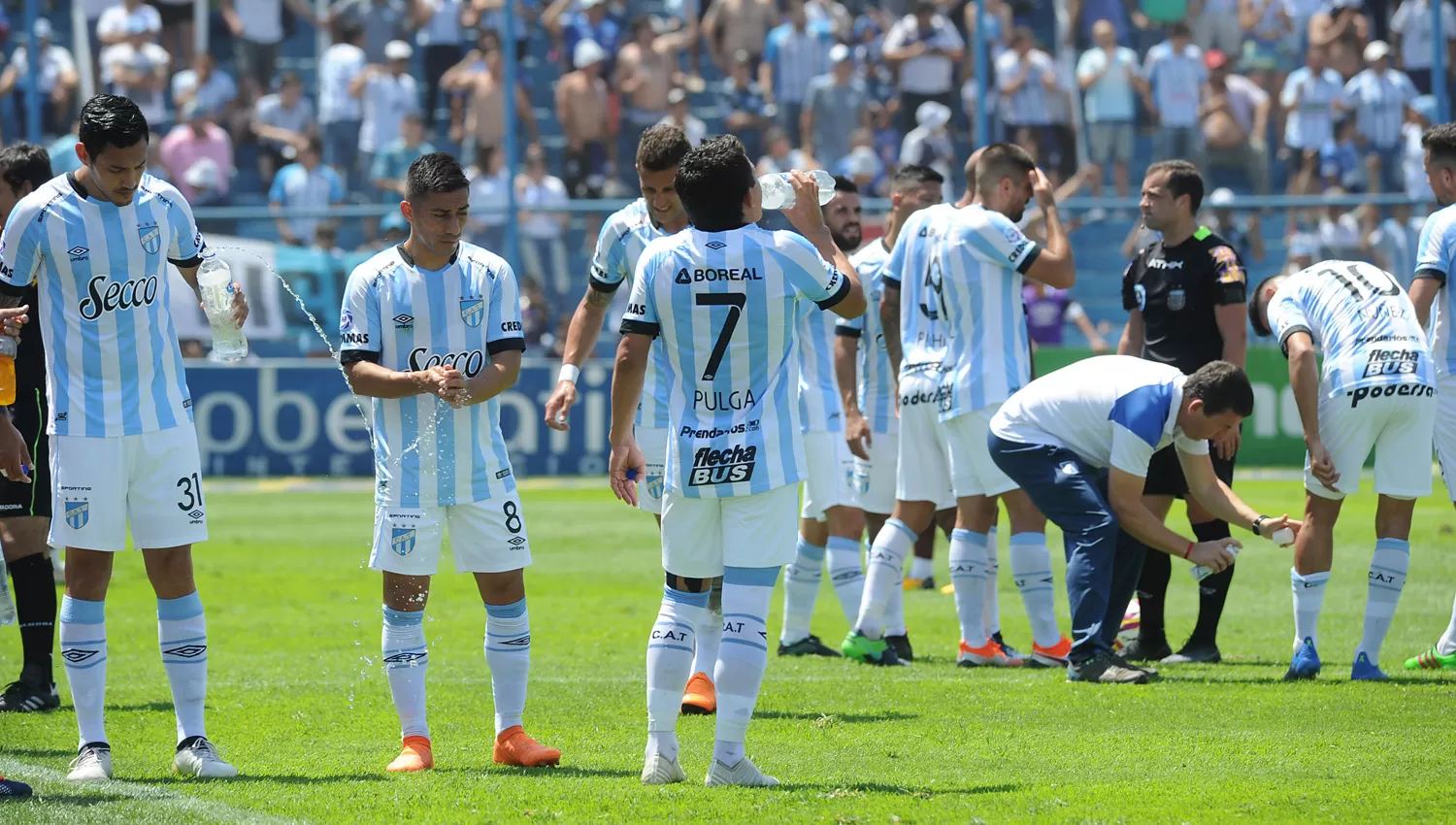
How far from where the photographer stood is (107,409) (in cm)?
593

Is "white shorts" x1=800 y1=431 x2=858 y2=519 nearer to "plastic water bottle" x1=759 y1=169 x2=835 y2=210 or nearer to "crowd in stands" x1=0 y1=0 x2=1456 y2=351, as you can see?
"plastic water bottle" x1=759 y1=169 x2=835 y2=210

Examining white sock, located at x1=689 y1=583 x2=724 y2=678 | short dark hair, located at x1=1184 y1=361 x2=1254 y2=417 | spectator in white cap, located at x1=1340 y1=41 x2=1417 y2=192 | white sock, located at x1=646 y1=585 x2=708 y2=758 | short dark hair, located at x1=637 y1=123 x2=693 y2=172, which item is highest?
spectator in white cap, located at x1=1340 y1=41 x2=1417 y2=192

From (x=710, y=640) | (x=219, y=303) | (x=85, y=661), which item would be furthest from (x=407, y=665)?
(x=710, y=640)

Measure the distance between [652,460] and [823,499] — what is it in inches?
69.1

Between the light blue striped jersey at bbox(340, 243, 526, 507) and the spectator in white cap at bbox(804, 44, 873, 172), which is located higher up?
the spectator in white cap at bbox(804, 44, 873, 172)

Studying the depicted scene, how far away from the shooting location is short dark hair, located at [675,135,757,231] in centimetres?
568

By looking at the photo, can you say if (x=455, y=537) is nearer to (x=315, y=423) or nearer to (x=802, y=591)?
(x=802, y=591)

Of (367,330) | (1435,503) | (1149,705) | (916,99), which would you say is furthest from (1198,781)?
(916,99)

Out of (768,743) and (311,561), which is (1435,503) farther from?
(768,743)

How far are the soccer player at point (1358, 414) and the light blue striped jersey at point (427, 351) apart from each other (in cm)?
366

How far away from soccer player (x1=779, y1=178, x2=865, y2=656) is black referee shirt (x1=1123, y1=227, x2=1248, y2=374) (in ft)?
5.32

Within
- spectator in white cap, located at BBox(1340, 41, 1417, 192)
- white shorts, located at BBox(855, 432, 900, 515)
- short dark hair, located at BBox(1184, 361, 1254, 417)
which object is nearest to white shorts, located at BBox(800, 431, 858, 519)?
white shorts, located at BBox(855, 432, 900, 515)

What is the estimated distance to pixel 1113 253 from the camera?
786 inches

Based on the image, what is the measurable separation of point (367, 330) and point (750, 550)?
1.59 meters
